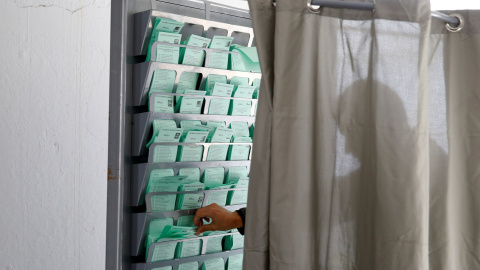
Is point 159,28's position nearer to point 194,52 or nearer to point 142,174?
point 194,52

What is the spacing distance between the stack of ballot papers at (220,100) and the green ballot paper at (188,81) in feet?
0.17

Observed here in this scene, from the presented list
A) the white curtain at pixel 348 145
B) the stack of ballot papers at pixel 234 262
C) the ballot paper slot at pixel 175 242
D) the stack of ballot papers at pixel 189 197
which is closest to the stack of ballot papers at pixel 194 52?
the white curtain at pixel 348 145

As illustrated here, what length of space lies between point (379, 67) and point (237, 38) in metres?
0.45

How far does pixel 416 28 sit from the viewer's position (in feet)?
4.35

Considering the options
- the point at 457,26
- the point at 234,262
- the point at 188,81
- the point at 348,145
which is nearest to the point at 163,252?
Answer: the point at 234,262

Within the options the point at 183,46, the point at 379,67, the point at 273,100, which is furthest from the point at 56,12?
the point at 379,67

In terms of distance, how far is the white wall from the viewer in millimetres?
1693

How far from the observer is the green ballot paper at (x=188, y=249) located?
148cm

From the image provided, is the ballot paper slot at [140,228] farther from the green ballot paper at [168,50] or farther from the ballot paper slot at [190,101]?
the green ballot paper at [168,50]

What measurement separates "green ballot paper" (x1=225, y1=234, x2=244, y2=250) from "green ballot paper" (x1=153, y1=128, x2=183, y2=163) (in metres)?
0.32

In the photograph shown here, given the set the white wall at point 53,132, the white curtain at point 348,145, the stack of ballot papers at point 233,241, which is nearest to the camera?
the white curtain at point 348,145

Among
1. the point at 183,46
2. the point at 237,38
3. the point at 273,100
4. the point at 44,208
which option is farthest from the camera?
the point at 44,208

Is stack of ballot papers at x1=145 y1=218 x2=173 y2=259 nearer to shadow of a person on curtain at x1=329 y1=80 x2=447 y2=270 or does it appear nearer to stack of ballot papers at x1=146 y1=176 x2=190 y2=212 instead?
stack of ballot papers at x1=146 y1=176 x2=190 y2=212

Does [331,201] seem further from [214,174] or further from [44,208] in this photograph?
[44,208]
